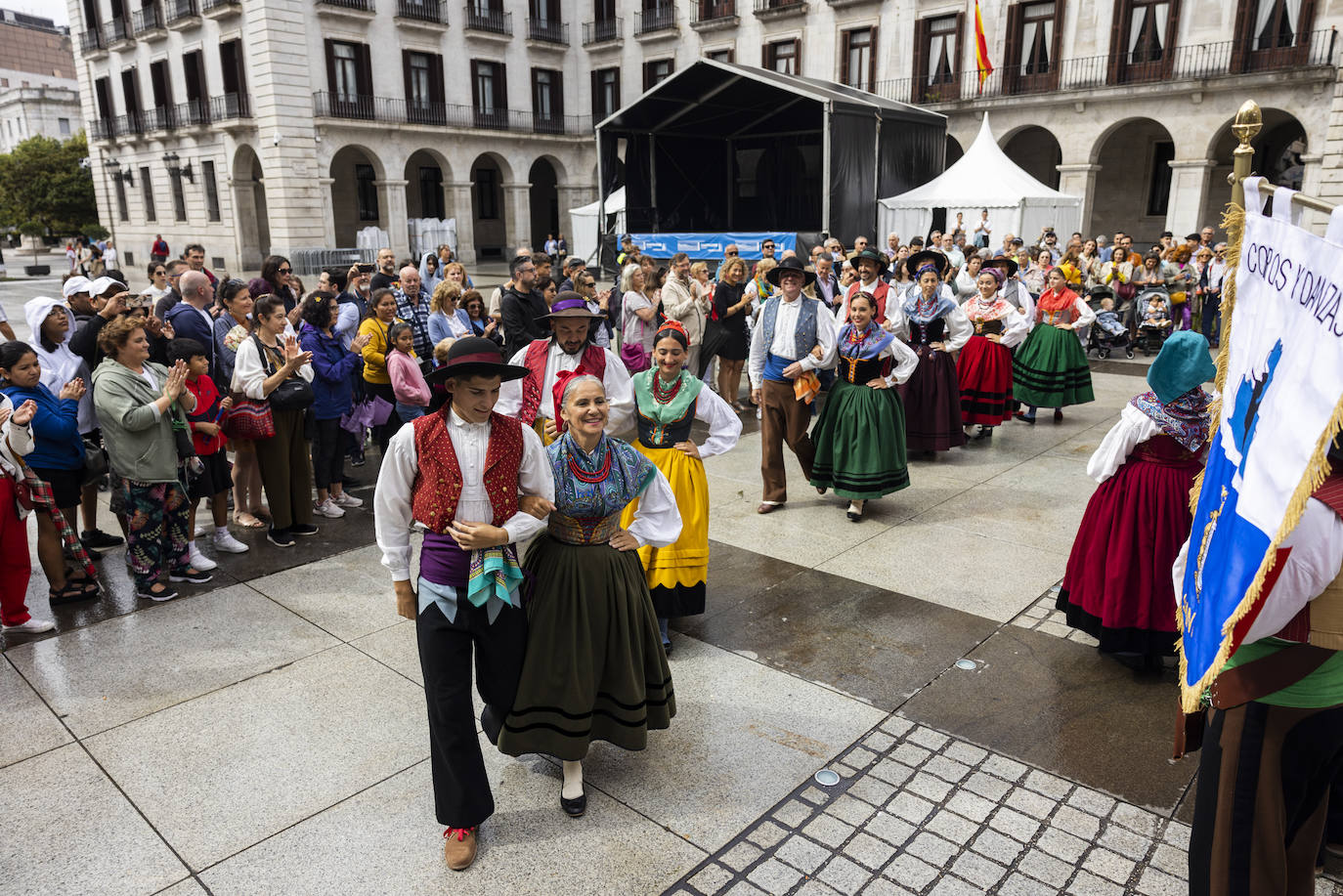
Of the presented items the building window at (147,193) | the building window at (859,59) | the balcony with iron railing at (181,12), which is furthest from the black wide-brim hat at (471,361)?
A: the building window at (147,193)

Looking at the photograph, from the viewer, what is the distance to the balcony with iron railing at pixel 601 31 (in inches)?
1331

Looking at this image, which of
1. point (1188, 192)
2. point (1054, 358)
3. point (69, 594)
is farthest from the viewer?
point (1188, 192)

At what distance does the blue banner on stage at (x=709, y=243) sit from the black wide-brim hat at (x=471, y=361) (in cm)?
1701

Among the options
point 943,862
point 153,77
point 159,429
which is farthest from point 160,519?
point 153,77

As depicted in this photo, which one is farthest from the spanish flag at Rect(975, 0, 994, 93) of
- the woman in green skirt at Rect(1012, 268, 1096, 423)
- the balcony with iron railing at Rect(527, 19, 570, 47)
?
the woman in green skirt at Rect(1012, 268, 1096, 423)

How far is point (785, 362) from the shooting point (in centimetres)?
681

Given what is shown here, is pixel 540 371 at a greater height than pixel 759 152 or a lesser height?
lesser

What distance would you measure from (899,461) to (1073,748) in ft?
10.7

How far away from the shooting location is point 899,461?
6.89 metres

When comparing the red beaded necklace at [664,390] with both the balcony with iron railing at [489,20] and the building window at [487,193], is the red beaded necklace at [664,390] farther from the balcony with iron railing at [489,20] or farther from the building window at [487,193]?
the building window at [487,193]

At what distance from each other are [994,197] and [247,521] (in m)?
14.8

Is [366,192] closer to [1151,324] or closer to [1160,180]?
[1160,180]

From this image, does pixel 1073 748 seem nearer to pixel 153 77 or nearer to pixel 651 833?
pixel 651 833

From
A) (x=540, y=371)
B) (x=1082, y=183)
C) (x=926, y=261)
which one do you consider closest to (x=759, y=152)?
(x=1082, y=183)
